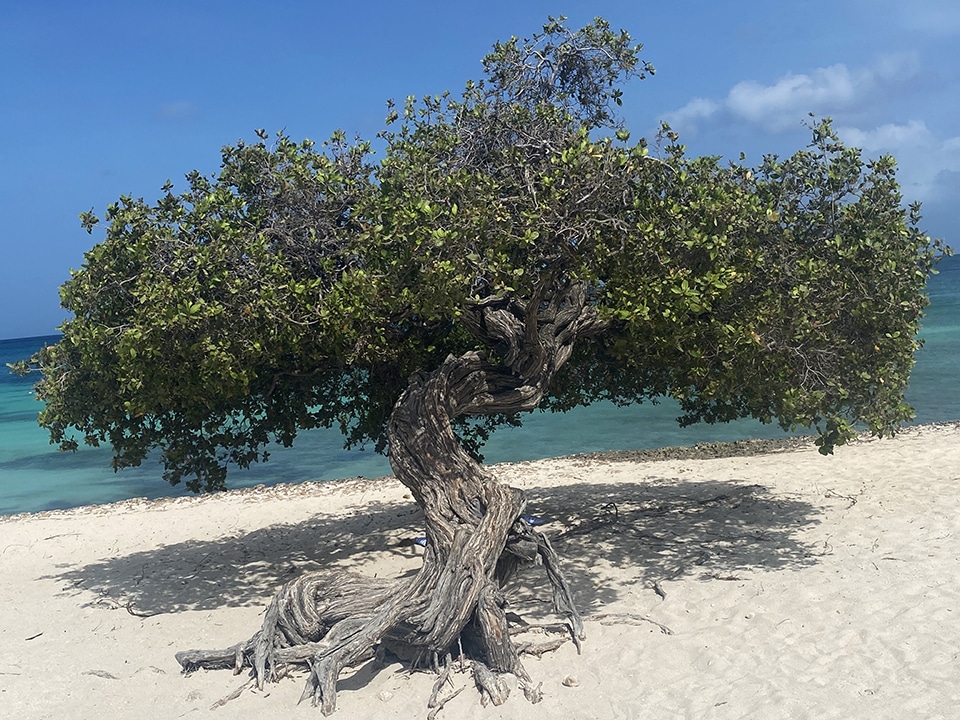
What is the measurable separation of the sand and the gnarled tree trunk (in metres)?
0.28

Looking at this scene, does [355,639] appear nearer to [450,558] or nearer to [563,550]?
[450,558]

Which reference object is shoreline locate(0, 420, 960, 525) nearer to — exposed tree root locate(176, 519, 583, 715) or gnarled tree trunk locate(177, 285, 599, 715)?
gnarled tree trunk locate(177, 285, 599, 715)

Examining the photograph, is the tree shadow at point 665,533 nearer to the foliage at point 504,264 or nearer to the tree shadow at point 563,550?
the tree shadow at point 563,550

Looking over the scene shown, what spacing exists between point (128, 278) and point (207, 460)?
333 centimetres

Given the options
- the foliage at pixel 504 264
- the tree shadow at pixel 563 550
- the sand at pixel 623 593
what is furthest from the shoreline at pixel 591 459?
the foliage at pixel 504 264

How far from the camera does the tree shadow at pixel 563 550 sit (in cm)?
1069

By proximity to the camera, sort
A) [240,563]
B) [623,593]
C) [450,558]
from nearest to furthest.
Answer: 1. [450,558]
2. [623,593]
3. [240,563]

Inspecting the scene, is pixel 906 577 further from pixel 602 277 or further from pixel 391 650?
pixel 391 650

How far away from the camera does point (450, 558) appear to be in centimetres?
855

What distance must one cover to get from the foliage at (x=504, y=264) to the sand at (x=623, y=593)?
1.93 meters

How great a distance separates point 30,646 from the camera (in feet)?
32.2

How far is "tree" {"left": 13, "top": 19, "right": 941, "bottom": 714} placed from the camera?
26.7 ft

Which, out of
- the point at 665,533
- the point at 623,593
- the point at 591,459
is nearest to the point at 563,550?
the point at 665,533

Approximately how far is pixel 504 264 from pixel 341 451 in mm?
21334
